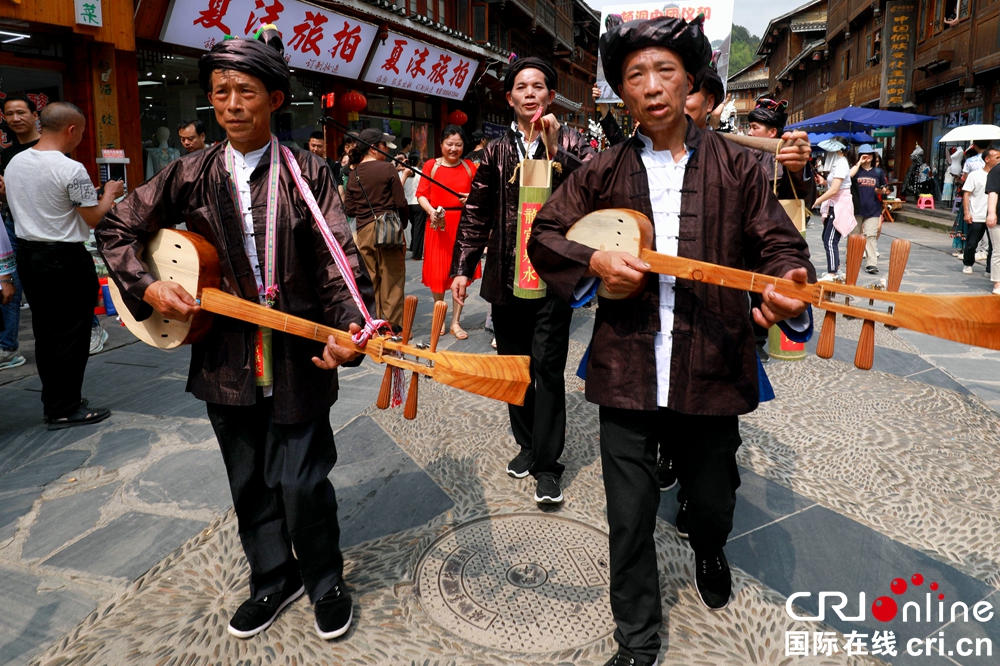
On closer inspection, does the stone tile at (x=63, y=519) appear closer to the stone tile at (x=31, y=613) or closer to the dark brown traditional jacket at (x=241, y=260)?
the stone tile at (x=31, y=613)

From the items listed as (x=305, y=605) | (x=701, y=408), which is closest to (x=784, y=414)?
(x=701, y=408)

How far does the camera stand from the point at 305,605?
106 inches

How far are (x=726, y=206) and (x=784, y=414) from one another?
2.85 meters

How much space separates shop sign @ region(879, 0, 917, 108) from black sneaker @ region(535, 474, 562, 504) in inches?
1094

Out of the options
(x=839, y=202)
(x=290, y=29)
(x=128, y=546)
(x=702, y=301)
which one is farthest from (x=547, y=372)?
(x=290, y=29)

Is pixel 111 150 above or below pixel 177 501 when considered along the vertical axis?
above

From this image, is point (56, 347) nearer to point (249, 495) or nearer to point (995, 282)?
point (249, 495)

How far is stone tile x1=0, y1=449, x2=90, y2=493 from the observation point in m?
3.75

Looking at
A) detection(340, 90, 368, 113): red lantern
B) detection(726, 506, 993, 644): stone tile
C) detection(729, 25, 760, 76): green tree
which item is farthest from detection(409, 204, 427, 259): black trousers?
detection(729, 25, 760, 76): green tree

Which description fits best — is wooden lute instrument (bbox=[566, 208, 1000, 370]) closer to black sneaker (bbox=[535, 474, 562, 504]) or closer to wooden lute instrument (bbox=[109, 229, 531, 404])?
wooden lute instrument (bbox=[109, 229, 531, 404])

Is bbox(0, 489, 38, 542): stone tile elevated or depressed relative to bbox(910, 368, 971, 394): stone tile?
depressed

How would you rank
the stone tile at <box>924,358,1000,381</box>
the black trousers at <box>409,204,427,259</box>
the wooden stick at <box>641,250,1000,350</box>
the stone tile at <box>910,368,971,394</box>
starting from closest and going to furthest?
the wooden stick at <box>641,250,1000,350</box> → the stone tile at <box>910,368,971,394</box> → the stone tile at <box>924,358,1000,381</box> → the black trousers at <box>409,204,427,259</box>

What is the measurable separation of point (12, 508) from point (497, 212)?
110 inches

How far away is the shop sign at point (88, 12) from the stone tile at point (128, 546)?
7256 mm
